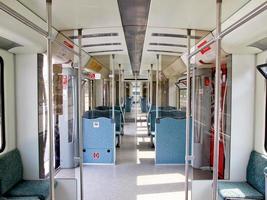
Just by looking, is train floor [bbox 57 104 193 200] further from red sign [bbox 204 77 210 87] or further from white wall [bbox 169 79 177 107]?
white wall [bbox 169 79 177 107]

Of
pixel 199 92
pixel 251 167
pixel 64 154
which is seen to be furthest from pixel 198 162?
pixel 64 154

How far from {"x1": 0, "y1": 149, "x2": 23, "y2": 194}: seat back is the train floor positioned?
118cm

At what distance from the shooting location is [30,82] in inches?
136

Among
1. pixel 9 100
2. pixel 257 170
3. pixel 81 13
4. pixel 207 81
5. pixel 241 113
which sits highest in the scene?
pixel 81 13

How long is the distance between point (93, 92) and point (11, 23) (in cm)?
538

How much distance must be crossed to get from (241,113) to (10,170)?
2.89 meters

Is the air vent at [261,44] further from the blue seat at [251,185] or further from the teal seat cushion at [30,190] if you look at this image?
the teal seat cushion at [30,190]

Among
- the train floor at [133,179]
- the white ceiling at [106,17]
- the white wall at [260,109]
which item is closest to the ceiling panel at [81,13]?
the white ceiling at [106,17]

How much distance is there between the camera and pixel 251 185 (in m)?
3.49

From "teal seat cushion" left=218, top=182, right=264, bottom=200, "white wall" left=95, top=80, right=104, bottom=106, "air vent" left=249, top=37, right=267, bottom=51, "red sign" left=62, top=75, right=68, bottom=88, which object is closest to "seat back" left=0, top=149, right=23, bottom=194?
"red sign" left=62, top=75, right=68, bottom=88

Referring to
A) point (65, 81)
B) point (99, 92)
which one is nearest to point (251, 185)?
point (65, 81)

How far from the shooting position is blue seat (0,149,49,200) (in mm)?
3143

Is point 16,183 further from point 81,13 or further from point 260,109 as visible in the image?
point 260,109

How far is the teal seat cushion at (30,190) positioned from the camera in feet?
10.4
